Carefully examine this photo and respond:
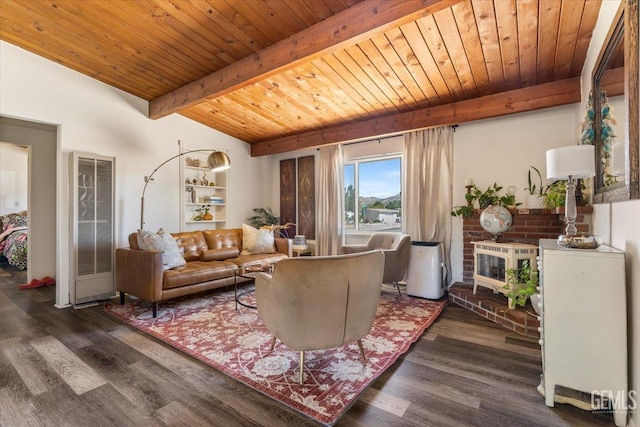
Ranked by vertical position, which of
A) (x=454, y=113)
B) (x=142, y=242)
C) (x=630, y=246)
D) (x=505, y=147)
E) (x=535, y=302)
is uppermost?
(x=454, y=113)

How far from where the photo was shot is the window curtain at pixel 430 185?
3994mm

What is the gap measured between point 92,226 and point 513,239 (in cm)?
514

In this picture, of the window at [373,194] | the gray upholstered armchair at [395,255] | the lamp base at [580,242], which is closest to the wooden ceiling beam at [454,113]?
the window at [373,194]

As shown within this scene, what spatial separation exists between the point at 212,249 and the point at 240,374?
2610mm

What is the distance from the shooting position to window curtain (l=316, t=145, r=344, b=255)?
16.5ft

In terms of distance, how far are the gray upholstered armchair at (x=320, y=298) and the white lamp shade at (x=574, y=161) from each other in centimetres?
131

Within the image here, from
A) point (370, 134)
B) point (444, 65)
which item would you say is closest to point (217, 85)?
point (370, 134)

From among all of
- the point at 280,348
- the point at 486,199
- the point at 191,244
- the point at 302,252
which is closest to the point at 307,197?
the point at 302,252

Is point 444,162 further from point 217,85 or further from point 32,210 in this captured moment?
point 32,210

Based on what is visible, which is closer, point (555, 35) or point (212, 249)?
point (555, 35)

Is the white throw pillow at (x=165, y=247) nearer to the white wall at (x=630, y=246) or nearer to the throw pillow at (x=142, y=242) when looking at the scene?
the throw pillow at (x=142, y=242)

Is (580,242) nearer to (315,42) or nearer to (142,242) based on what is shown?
(315,42)

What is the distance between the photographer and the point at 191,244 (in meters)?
4.12

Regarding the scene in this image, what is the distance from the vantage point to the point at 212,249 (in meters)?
4.28
